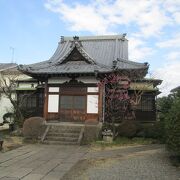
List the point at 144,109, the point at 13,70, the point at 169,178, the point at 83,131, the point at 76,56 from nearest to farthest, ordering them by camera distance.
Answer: the point at 169,178 → the point at 83,131 → the point at 76,56 → the point at 144,109 → the point at 13,70

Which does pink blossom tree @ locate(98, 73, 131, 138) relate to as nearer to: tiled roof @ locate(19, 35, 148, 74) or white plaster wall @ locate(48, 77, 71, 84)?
tiled roof @ locate(19, 35, 148, 74)

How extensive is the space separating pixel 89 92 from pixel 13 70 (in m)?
26.2

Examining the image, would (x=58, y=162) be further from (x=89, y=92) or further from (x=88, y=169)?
(x=89, y=92)

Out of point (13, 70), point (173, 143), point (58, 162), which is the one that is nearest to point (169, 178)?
point (173, 143)

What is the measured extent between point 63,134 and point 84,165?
8455mm

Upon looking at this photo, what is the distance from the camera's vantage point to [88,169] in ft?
40.2

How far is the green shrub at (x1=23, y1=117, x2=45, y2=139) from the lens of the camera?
70.4 ft

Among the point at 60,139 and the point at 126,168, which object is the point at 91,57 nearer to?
the point at 60,139

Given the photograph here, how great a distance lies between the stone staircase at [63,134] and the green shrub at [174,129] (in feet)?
26.2

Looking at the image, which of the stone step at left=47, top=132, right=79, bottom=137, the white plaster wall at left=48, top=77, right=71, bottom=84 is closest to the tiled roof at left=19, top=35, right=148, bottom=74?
the white plaster wall at left=48, top=77, right=71, bottom=84

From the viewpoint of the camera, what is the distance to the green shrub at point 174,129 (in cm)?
1230

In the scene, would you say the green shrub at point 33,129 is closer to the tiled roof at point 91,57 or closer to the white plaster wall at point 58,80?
the white plaster wall at point 58,80

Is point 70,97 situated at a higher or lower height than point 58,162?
higher

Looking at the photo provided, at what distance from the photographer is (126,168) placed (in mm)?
12180
